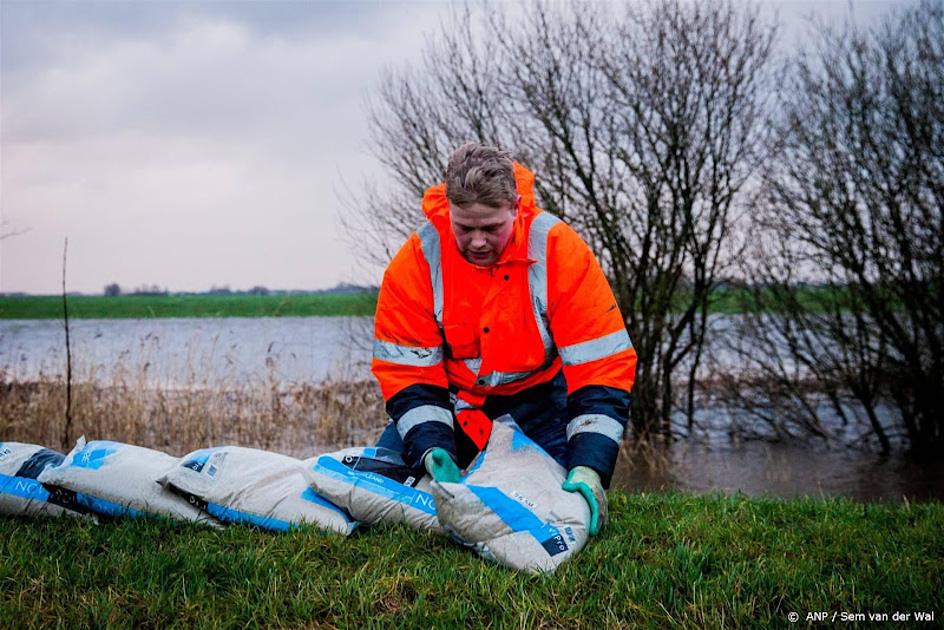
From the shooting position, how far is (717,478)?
27.7 feet

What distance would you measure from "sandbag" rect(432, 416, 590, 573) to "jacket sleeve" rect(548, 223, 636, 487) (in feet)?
0.85

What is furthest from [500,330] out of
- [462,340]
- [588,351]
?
[588,351]

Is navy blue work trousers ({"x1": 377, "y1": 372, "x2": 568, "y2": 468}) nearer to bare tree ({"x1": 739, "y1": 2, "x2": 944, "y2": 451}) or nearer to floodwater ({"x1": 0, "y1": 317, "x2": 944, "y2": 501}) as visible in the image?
floodwater ({"x1": 0, "y1": 317, "x2": 944, "y2": 501})

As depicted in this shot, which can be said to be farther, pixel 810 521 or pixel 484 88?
pixel 484 88

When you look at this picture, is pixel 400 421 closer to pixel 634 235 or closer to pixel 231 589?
pixel 231 589

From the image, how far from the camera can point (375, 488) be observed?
341 cm

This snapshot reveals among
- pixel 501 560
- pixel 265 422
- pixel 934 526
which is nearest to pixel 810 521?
pixel 934 526

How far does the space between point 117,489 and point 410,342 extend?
4.73 feet

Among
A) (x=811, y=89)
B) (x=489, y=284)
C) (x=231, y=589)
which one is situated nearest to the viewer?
(x=231, y=589)

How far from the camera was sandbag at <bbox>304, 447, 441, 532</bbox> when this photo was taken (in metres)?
3.37

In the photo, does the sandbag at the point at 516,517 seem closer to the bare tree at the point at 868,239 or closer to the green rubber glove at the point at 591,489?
the green rubber glove at the point at 591,489

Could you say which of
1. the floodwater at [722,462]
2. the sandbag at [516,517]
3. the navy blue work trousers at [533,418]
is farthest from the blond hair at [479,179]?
the floodwater at [722,462]

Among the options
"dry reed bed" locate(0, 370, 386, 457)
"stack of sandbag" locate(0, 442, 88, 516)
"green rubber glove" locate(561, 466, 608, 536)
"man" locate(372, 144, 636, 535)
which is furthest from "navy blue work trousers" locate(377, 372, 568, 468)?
"dry reed bed" locate(0, 370, 386, 457)

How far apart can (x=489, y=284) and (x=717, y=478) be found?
5.80 metres
